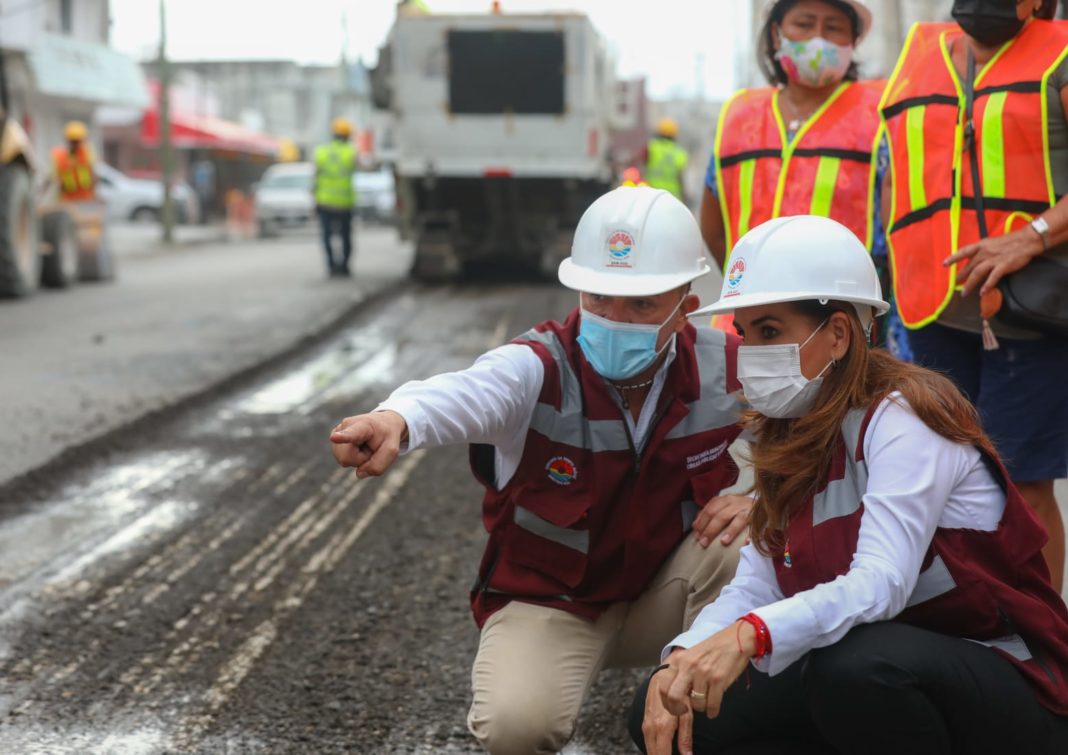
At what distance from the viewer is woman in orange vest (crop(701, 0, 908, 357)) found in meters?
4.41

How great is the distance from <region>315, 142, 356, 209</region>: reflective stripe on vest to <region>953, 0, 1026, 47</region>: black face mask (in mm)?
14084

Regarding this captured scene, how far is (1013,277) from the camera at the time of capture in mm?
3691

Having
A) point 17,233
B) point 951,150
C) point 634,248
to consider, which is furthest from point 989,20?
point 17,233

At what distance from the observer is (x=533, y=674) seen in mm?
3320

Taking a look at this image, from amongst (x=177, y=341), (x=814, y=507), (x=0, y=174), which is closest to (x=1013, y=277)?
(x=814, y=507)

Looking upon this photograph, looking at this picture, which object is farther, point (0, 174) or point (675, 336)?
point (0, 174)

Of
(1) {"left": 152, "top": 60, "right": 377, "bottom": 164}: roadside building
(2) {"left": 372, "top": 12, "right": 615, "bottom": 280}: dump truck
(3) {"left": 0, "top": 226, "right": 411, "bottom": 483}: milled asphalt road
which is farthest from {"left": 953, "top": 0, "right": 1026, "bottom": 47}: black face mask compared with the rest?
(1) {"left": 152, "top": 60, "right": 377, "bottom": 164}: roadside building

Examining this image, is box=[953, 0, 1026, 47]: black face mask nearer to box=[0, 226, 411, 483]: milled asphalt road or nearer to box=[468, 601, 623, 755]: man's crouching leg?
box=[468, 601, 623, 755]: man's crouching leg

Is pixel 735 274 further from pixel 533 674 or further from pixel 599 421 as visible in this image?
pixel 533 674

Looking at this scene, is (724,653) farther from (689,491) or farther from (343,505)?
(343,505)

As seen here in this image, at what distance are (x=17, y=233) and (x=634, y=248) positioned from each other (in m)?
13.5

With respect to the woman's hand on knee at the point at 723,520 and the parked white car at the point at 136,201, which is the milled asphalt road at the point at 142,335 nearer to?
the woman's hand on knee at the point at 723,520

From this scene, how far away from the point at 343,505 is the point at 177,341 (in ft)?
18.2

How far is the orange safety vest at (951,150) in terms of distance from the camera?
12.2 feet
